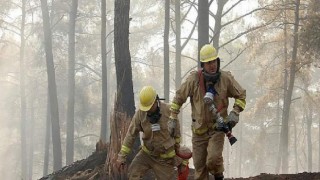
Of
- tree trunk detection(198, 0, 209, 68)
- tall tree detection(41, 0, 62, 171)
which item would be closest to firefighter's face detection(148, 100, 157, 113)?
tree trunk detection(198, 0, 209, 68)

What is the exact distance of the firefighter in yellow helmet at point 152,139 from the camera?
6398 mm

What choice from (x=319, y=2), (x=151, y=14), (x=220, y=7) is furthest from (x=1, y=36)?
(x=319, y=2)

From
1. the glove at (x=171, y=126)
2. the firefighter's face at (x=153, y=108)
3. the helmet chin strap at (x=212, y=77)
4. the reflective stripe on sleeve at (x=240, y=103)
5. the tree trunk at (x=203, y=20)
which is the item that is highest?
the tree trunk at (x=203, y=20)

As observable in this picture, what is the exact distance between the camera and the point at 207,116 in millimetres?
6152

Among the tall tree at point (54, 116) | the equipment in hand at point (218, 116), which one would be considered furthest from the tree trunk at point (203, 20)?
the equipment in hand at point (218, 116)

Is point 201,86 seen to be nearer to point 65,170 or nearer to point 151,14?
point 65,170

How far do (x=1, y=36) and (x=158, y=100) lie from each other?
27.3 meters

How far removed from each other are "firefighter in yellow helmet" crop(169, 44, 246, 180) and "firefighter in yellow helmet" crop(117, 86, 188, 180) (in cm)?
29

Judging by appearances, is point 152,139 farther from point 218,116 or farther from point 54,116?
point 54,116

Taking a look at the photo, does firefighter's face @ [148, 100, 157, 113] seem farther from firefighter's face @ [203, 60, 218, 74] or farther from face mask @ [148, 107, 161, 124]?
firefighter's face @ [203, 60, 218, 74]

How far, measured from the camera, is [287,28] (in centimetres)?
2223

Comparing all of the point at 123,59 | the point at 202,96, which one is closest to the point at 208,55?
the point at 202,96

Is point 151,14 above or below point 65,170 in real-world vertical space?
above

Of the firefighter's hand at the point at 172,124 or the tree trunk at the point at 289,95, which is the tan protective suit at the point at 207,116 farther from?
the tree trunk at the point at 289,95
